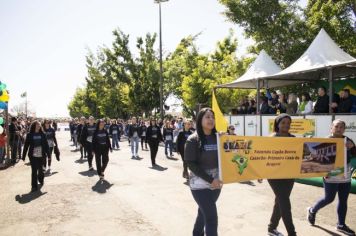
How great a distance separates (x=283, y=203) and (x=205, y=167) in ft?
4.44

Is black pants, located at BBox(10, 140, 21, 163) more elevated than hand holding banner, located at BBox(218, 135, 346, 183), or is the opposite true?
hand holding banner, located at BBox(218, 135, 346, 183)

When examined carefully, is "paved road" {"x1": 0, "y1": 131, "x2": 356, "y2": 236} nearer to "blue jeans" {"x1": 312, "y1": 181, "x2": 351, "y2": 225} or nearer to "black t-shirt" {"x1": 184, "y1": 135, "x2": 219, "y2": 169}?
"blue jeans" {"x1": 312, "y1": 181, "x2": 351, "y2": 225}

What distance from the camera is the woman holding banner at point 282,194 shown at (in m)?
5.25

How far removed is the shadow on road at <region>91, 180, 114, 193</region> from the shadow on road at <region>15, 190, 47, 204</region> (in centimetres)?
136

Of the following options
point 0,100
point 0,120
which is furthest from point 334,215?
point 0,100

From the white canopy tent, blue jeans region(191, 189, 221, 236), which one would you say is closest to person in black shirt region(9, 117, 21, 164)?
the white canopy tent

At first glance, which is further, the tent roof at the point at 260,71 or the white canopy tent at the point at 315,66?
the tent roof at the point at 260,71

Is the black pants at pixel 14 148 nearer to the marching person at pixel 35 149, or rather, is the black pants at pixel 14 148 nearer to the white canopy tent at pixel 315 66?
the marching person at pixel 35 149

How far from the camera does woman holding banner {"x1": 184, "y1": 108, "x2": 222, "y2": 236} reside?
4523mm

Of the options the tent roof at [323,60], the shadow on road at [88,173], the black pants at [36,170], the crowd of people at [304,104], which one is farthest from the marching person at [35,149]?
the tent roof at [323,60]

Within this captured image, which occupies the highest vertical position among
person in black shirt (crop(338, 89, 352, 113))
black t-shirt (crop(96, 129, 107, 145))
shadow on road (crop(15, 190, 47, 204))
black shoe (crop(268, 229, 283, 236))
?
person in black shirt (crop(338, 89, 352, 113))

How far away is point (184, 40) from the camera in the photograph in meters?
46.6

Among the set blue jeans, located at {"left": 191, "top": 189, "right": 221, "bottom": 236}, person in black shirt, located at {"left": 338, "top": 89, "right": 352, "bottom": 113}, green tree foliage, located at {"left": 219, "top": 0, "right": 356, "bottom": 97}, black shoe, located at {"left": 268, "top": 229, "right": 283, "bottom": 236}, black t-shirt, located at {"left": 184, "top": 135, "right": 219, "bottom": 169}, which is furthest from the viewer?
green tree foliage, located at {"left": 219, "top": 0, "right": 356, "bottom": 97}

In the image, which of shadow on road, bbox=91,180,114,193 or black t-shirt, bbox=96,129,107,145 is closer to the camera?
shadow on road, bbox=91,180,114,193
